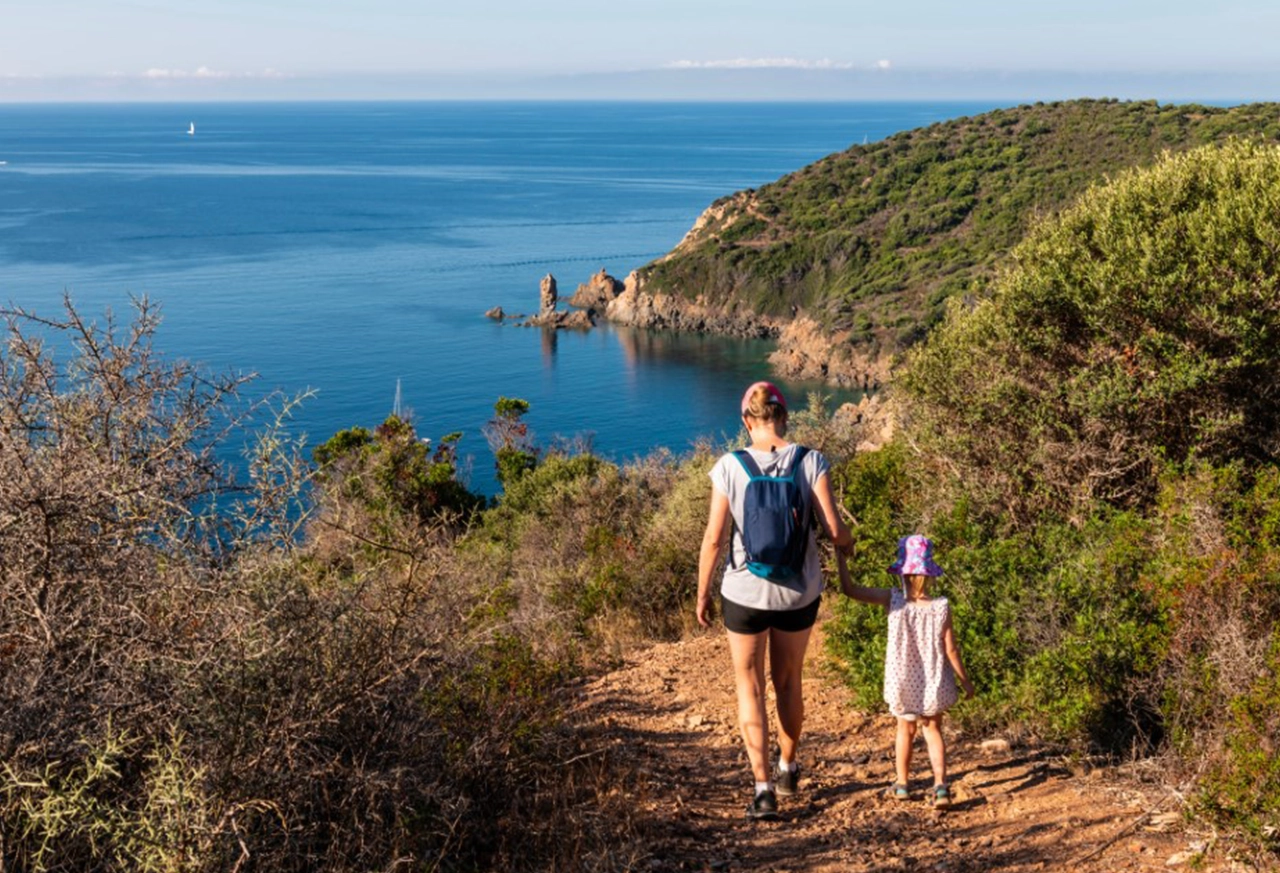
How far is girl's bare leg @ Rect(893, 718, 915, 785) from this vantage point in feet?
16.9

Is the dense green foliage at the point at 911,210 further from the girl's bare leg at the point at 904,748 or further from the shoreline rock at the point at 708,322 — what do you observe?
the girl's bare leg at the point at 904,748

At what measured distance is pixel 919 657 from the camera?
515 cm

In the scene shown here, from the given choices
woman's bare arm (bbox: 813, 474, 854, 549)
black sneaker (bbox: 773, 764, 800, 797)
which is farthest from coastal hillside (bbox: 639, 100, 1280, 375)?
woman's bare arm (bbox: 813, 474, 854, 549)

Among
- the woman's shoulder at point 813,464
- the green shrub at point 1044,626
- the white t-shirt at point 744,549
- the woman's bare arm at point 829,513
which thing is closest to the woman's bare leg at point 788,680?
the white t-shirt at point 744,549

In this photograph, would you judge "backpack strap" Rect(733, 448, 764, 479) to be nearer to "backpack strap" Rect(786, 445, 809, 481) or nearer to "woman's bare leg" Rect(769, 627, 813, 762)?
"backpack strap" Rect(786, 445, 809, 481)

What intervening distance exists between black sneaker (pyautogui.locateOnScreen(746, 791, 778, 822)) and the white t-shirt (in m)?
0.97

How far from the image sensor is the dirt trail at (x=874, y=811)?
4.67 metres

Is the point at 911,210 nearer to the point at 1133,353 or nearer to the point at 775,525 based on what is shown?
the point at 1133,353

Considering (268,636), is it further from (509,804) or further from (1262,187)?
(1262,187)

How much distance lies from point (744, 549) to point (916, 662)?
110cm

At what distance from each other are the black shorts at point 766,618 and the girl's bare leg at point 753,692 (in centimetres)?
5

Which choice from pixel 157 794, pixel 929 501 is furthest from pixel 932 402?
pixel 157 794

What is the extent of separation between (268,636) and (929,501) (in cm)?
573

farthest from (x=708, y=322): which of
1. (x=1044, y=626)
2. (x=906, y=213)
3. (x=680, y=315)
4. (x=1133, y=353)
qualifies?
(x=1044, y=626)
